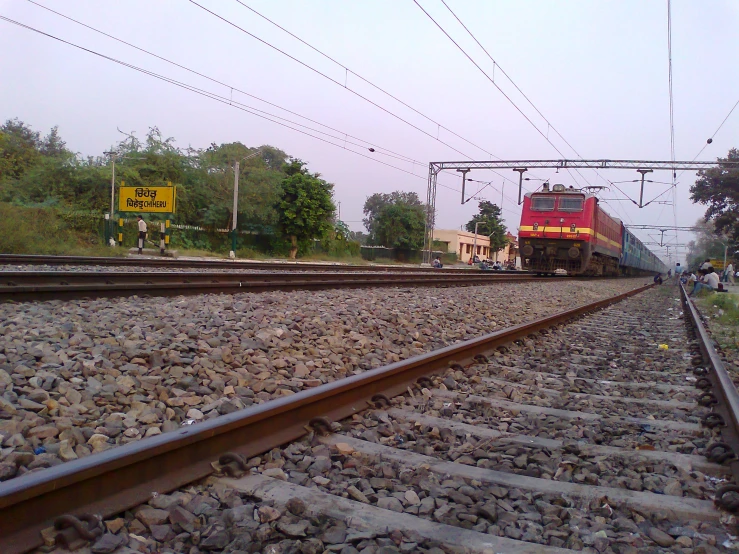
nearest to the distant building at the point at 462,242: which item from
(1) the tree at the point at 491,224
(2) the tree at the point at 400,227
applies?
(1) the tree at the point at 491,224

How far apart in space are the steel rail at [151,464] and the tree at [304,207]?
115 ft

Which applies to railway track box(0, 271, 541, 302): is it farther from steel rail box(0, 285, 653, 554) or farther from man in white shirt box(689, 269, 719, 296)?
man in white shirt box(689, 269, 719, 296)

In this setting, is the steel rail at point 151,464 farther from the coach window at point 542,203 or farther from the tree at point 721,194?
the tree at point 721,194

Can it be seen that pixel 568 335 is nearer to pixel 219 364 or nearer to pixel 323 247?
pixel 219 364

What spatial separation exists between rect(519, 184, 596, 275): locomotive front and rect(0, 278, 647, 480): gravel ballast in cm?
1448

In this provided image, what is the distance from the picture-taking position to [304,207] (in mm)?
38438

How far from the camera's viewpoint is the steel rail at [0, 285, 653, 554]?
1.95m

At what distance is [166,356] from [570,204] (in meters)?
20.0

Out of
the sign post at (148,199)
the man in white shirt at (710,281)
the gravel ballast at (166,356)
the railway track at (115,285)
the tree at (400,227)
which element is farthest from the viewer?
the tree at (400,227)

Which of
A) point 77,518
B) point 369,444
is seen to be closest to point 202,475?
point 77,518

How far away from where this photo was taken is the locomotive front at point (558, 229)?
21594mm

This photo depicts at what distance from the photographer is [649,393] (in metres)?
4.88

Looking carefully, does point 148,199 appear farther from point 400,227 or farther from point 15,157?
point 400,227

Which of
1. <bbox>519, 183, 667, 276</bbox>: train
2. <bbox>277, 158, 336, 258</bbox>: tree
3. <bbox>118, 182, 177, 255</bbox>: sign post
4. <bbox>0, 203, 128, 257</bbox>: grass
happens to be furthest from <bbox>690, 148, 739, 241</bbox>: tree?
<bbox>0, 203, 128, 257</bbox>: grass
